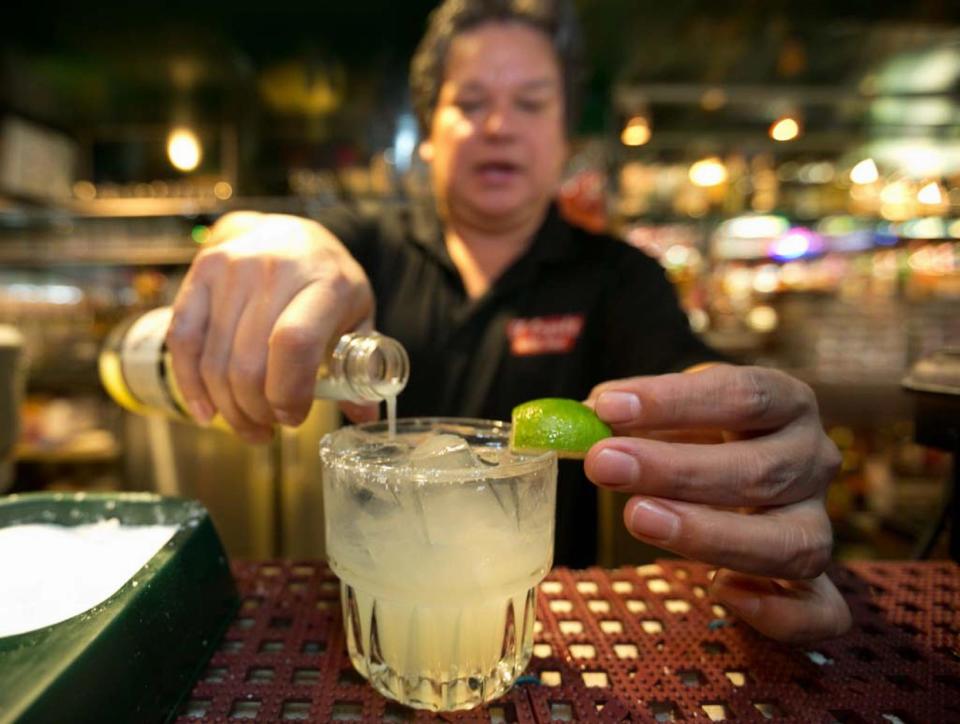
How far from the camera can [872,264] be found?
3.87 metres

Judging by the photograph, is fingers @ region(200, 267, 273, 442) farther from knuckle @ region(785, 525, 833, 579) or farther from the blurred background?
the blurred background

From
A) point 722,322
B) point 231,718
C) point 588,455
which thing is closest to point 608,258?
point 588,455

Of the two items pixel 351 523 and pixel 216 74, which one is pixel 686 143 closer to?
pixel 216 74

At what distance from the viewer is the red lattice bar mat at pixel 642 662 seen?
0.64 meters

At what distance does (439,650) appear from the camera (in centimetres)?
68

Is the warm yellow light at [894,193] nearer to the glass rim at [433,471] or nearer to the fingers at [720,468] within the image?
the fingers at [720,468]

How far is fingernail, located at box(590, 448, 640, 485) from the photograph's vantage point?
2.19ft

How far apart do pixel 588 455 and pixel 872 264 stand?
158 inches

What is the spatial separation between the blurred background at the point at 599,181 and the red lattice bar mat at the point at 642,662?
8.22 feet

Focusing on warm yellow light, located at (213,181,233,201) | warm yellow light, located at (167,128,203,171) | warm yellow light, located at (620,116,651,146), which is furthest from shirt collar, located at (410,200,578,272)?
warm yellow light, located at (167,128,203,171)

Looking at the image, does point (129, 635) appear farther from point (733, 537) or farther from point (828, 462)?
point (828, 462)

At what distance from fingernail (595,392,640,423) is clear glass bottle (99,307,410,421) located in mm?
301

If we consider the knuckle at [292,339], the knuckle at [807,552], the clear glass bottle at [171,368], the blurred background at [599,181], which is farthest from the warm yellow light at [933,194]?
the blurred background at [599,181]

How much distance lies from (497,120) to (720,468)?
1.26 m
